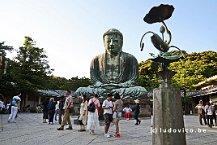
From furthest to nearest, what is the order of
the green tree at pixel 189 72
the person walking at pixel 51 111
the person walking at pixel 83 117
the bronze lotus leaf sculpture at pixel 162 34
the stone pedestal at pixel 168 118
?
the green tree at pixel 189 72, the person walking at pixel 51 111, the person walking at pixel 83 117, the bronze lotus leaf sculpture at pixel 162 34, the stone pedestal at pixel 168 118

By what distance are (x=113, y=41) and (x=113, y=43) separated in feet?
0.52

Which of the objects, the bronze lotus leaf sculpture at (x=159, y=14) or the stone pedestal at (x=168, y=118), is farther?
the bronze lotus leaf sculpture at (x=159, y=14)

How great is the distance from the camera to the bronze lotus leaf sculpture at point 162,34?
5.16 meters

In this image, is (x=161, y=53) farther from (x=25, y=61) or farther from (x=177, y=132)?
(x=25, y=61)

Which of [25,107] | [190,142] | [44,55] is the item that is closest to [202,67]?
[44,55]

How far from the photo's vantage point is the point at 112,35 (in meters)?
19.8

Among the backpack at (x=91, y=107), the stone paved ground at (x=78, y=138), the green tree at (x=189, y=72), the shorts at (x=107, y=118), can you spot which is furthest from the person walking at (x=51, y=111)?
the green tree at (x=189, y=72)

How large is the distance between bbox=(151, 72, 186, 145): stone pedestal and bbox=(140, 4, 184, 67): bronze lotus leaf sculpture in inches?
21.8

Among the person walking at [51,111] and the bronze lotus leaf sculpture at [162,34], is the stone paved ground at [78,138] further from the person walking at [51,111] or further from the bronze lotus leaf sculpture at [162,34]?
the person walking at [51,111]

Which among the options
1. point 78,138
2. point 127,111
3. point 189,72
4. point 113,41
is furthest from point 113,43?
point 189,72

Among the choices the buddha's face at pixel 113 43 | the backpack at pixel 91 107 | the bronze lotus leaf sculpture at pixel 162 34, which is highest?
the buddha's face at pixel 113 43

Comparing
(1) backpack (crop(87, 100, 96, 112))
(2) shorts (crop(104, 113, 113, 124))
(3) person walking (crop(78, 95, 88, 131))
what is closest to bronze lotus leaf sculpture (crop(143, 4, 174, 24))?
(2) shorts (crop(104, 113, 113, 124))

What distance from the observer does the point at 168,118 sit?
4.87m

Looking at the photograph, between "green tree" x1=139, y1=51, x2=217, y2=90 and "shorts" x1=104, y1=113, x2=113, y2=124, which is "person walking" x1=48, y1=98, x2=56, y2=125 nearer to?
"shorts" x1=104, y1=113, x2=113, y2=124
